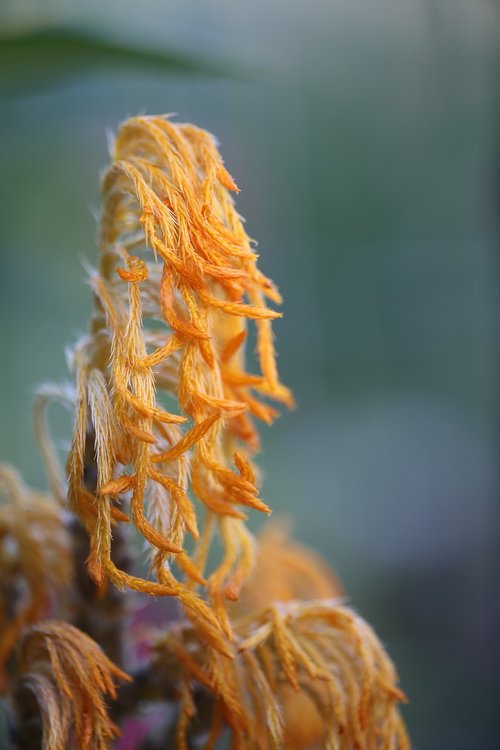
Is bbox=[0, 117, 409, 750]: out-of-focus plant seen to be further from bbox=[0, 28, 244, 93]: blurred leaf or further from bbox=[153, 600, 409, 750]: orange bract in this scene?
bbox=[0, 28, 244, 93]: blurred leaf

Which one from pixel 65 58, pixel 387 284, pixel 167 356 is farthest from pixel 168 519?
pixel 387 284

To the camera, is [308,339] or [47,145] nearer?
[47,145]

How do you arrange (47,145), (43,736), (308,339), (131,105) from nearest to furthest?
1. (43,736)
2. (47,145)
3. (131,105)
4. (308,339)

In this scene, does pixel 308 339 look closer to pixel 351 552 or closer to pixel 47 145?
pixel 351 552

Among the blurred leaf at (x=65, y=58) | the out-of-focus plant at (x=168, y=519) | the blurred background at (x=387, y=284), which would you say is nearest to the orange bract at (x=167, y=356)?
the out-of-focus plant at (x=168, y=519)

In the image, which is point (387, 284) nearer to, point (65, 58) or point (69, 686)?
point (65, 58)

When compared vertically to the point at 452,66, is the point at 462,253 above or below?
below

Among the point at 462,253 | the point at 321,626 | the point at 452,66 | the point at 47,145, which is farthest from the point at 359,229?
the point at 321,626
